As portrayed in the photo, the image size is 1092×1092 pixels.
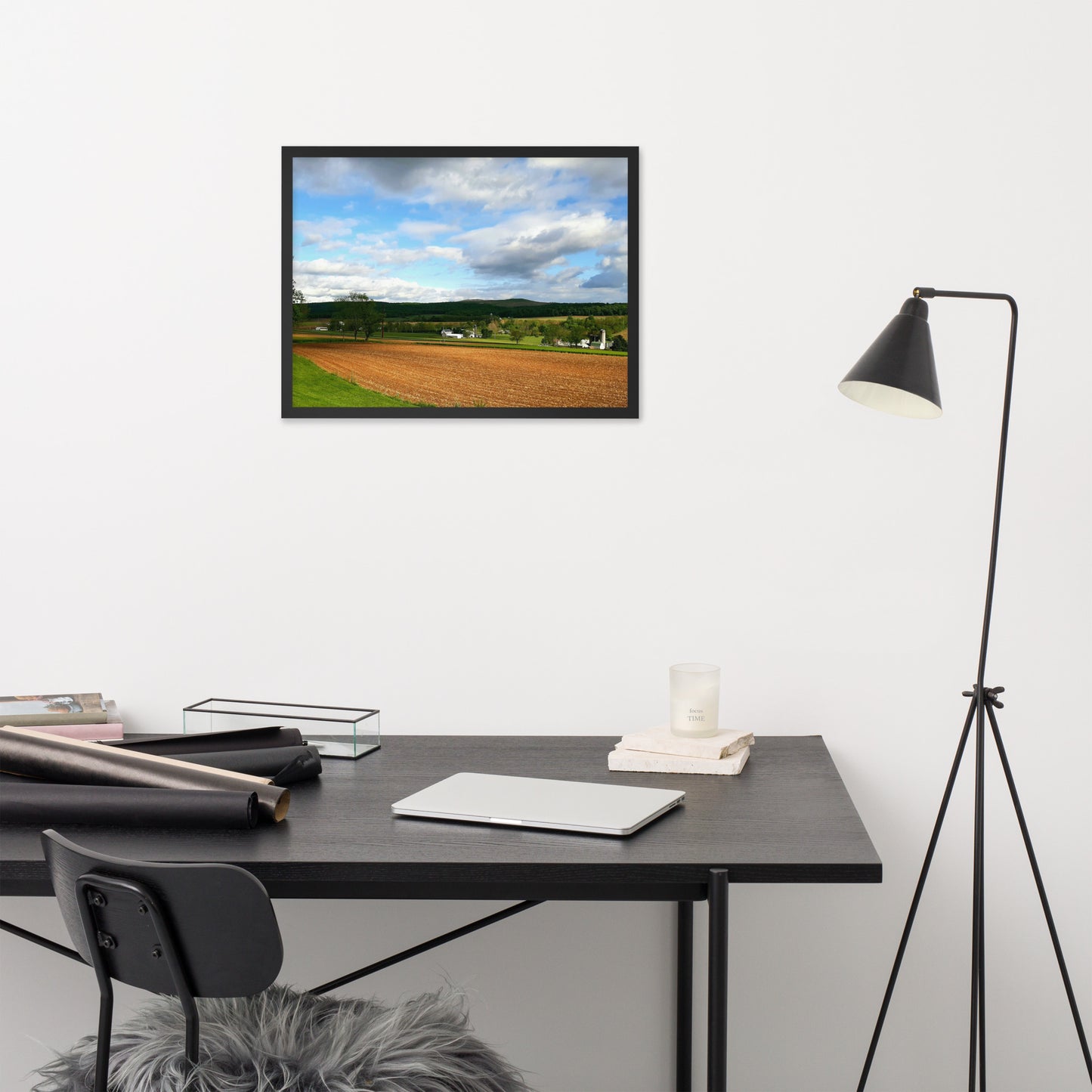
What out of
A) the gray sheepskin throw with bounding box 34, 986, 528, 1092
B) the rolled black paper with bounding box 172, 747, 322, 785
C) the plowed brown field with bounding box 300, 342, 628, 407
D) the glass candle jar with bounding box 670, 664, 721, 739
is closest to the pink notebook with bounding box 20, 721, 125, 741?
the rolled black paper with bounding box 172, 747, 322, 785

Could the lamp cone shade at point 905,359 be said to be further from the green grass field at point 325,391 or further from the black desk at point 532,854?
the green grass field at point 325,391

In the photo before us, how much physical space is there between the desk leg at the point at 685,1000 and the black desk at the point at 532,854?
526 mm

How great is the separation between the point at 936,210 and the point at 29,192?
5.67ft

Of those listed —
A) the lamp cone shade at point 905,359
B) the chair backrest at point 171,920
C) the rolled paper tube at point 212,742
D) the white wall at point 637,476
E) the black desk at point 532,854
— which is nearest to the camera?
the chair backrest at point 171,920

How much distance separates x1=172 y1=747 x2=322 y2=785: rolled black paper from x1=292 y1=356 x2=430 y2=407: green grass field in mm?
713

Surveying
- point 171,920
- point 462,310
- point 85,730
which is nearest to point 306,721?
point 85,730

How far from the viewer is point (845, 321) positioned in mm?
2029

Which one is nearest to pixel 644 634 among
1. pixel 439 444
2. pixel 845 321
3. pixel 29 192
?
pixel 439 444

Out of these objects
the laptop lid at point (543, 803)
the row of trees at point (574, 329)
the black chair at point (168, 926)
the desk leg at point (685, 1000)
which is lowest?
the desk leg at point (685, 1000)

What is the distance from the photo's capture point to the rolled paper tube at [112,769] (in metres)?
1.50

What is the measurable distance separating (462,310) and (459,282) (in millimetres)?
54

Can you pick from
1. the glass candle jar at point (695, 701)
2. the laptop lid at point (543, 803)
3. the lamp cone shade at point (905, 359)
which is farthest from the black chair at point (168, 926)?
the lamp cone shade at point (905, 359)

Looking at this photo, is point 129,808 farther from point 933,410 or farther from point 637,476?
point 933,410

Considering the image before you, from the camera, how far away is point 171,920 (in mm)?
1237
